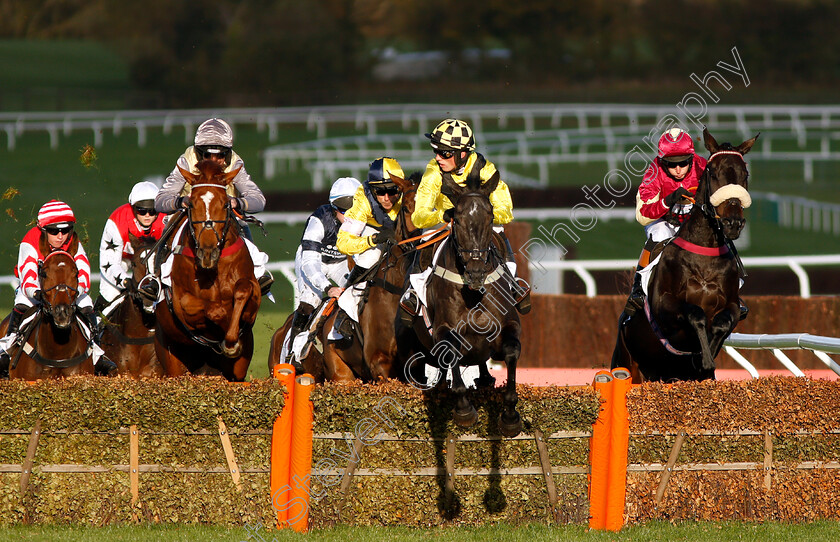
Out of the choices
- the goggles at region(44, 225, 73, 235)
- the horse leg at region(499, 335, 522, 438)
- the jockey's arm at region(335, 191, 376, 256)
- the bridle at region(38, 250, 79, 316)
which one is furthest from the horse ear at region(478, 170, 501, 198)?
the goggles at region(44, 225, 73, 235)

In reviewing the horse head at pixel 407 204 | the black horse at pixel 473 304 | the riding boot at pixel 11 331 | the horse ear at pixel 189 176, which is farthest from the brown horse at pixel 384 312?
the riding boot at pixel 11 331

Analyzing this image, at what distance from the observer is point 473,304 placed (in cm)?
540

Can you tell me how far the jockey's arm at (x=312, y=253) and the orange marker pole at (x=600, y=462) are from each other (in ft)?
8.01

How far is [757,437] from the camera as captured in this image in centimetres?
594

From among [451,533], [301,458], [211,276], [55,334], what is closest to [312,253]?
[211,276]

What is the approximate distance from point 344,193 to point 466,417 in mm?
2556

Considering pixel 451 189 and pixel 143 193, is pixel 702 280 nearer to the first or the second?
pixel 451 189

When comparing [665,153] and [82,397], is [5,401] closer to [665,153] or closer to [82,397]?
[82,397]

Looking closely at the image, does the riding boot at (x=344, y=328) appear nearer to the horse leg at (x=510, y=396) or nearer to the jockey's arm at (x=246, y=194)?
the jockey's arm at (x=246, y=194)

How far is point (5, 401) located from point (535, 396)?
9.44 feet

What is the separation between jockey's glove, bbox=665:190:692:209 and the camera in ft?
22.8

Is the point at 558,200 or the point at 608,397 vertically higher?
the point at 558,200

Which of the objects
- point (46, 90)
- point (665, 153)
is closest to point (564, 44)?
point (46, 90)

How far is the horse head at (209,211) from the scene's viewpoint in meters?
6.17
